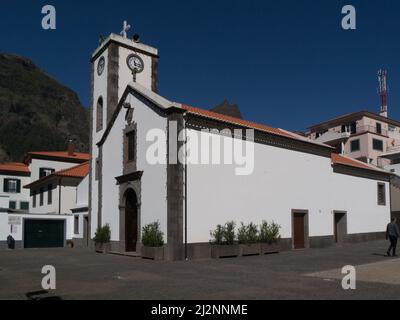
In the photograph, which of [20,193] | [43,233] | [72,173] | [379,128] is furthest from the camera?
[379,128]

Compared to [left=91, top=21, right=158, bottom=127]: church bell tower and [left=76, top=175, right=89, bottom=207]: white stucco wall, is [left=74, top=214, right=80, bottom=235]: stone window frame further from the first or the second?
[left=91, top=21, right=158, bottom=127]: church bell tower

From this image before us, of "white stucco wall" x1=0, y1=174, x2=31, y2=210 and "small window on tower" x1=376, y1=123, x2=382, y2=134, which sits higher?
"small window on tower" x1=376, y1=123, x2=382, y2=134

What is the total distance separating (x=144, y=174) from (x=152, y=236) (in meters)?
3.48

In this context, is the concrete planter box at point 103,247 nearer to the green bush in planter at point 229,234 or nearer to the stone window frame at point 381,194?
the green bush in planter at point 229,234

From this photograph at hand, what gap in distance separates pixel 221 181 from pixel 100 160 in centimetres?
944

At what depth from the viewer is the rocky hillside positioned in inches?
3285

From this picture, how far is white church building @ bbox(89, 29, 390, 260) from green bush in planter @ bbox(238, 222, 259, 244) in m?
0.44

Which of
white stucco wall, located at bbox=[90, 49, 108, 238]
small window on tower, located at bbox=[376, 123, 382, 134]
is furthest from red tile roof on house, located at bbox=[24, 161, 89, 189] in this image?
small window on tower, located at bbox=[376, 123, 382, 134]

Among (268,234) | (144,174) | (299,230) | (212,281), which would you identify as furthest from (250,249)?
(212,281)

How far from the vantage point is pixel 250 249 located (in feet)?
65.8

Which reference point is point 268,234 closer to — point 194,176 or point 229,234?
point 229,234

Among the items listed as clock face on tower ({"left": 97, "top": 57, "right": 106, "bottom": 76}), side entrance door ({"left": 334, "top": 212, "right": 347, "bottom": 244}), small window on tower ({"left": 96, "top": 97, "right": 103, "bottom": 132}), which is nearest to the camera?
side entrance door ({"left": 334, "top": 212, "right": 347, "bottom": 244})
